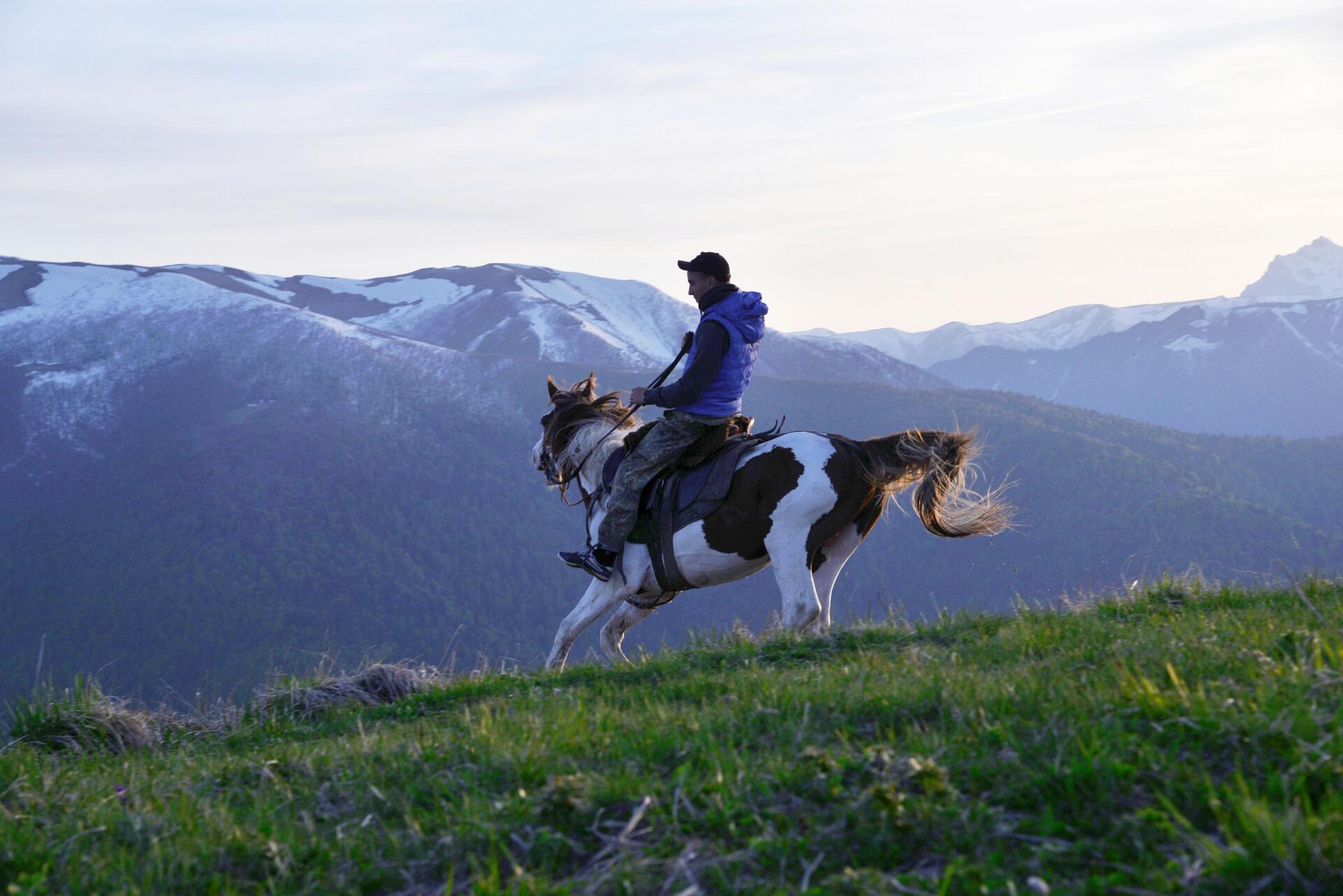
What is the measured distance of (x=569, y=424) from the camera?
34.2ft

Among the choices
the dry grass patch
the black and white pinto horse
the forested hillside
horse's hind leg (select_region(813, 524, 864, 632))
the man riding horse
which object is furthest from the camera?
the forested hillside

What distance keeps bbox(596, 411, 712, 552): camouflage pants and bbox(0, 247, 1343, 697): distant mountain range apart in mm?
74907

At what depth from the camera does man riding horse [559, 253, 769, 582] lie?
28.2 ft

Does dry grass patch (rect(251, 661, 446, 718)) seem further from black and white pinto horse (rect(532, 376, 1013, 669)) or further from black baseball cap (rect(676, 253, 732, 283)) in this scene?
black baseball cap (rect(676, 253, 732, 283))

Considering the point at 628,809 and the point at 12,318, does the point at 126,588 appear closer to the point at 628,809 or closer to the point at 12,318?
the point at 12,318

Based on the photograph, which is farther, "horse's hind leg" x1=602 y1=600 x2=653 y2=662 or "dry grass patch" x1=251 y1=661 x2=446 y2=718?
"horse's hind leg" x1=602 y1=600 x2=653 y2=662

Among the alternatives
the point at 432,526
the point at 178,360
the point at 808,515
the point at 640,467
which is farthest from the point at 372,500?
the point at 808,515

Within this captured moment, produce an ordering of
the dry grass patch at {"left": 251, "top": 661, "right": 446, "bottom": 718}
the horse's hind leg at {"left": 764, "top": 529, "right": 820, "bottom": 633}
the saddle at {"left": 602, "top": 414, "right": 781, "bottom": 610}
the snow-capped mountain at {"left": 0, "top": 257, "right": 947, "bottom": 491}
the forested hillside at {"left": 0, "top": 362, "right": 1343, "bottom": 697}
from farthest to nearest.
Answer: the snow-capped mountain at {"left": 0, "top": 257, "right": 947, "bottom": 491} < the forested hillside at {"left": 0, "top": 362, "right": 1343, "bottom": 697} < the saddle at {"left": 602, "top": 414, "right": 781, "bottom": 610} < the horse's hind leg at {"left": 764, "top": 529, "right": 820, "bottom": 633} < the dry grass patch at {"left": 251, "top": 661, "right": 446, "bottom": 718}

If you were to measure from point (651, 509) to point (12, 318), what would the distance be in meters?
197

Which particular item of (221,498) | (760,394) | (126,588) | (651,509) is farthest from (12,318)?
(651,509)

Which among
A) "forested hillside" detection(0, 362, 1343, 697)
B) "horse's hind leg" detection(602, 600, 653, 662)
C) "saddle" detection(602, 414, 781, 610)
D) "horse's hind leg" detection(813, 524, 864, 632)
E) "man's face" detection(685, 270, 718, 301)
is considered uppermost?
"man's face" detection(685, 270, 718, 301)

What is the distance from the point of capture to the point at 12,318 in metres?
174

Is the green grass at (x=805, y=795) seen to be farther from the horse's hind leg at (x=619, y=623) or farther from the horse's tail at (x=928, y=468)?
the horse's hind leg at (x=619, y=623)

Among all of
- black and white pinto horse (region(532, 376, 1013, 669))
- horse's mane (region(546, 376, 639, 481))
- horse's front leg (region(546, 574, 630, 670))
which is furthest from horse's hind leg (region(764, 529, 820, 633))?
horse's mane (region(546, 376, 639, 481))
